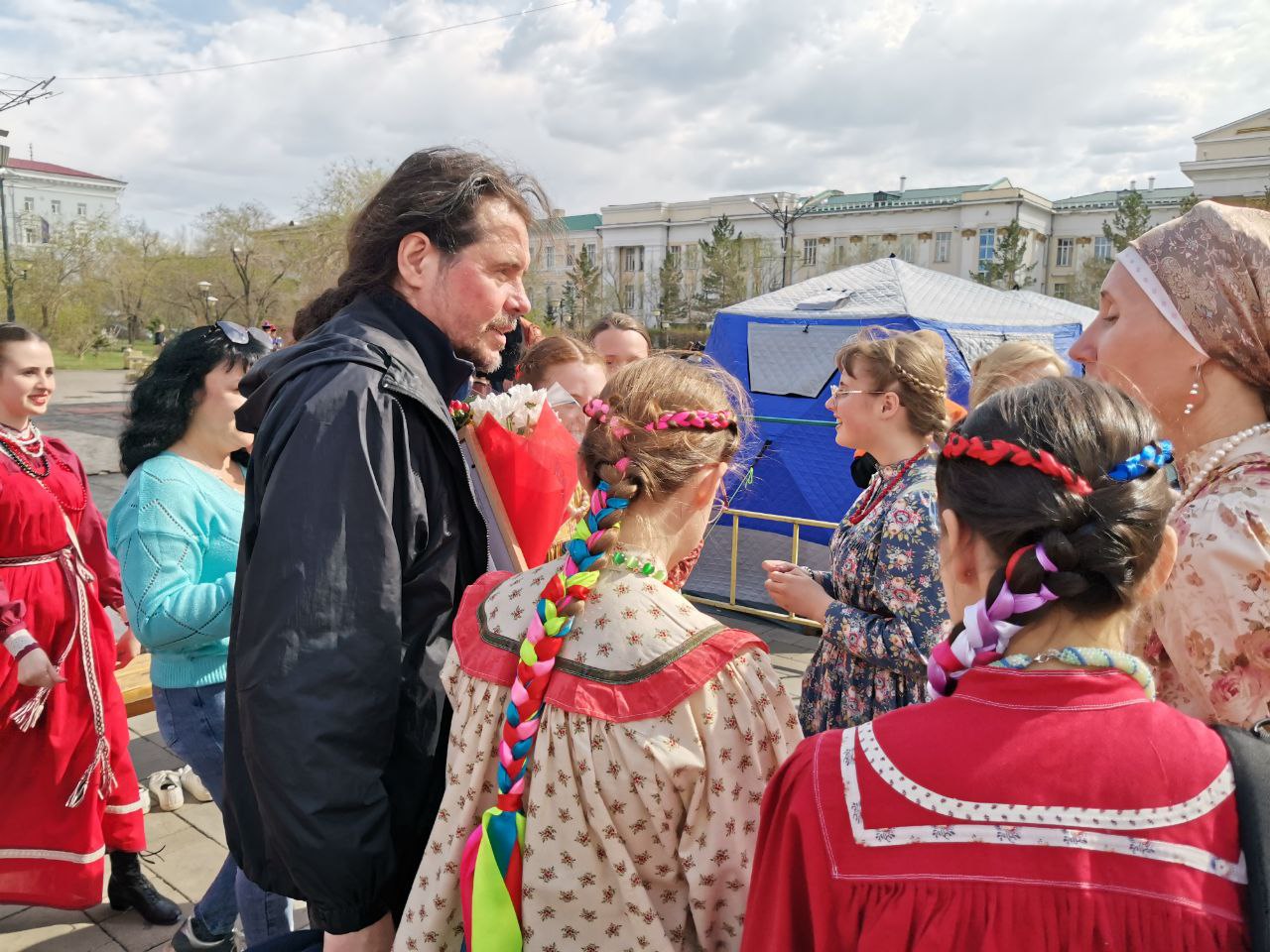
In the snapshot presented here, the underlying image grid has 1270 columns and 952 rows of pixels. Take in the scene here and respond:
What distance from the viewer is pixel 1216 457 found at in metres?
1.63

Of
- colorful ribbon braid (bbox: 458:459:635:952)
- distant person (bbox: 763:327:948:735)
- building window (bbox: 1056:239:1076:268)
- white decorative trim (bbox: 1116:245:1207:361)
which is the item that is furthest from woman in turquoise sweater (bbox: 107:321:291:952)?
building window (bbox: 1056:239:1076:268)

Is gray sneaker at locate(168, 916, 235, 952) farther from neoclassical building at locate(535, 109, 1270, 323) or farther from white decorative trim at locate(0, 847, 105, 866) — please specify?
neoclassical building at locate(535, 109, 1270, 323)

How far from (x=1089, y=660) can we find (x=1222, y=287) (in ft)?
3.30

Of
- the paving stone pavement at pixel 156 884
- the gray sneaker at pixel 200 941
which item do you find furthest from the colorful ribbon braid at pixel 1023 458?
the gray sneaker at pixel 200 941

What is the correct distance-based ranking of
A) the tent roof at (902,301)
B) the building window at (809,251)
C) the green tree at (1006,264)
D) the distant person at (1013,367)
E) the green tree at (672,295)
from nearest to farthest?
the distant person at (1013,367), the tent roof at (902,301), the green tree at (1006,264), the green tree at (672,295), the building window at (809,251)

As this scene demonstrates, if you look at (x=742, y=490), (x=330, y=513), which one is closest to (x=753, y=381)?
(x=742, y=490)

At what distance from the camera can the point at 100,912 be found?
3305 millimetres

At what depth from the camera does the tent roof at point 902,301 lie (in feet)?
28.0

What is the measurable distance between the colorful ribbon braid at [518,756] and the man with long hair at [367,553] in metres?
0.28

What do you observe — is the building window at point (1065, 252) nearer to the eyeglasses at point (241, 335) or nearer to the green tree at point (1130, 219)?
the green tree at point (1130, 219)

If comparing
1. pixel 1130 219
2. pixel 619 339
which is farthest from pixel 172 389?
pixel 1130 219

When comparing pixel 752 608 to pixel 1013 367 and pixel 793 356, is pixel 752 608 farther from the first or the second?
pixel 1013 367

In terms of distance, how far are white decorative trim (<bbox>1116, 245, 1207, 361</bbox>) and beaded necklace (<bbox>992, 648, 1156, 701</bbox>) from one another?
0.89 m

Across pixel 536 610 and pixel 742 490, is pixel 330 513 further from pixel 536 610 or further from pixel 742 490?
pixel 742 490
